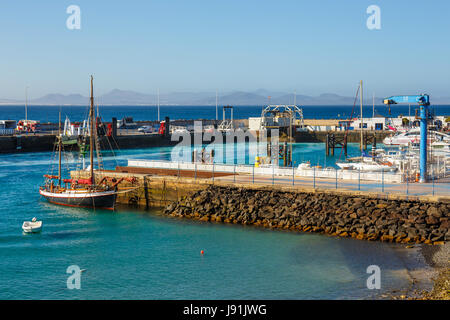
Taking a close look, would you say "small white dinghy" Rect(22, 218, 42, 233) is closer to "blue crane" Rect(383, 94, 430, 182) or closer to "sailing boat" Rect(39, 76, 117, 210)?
"sailing boat" Rect(39, 76, 117, 210)

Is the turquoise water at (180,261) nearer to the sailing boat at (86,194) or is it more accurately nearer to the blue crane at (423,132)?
the sailing boat at (86,194)

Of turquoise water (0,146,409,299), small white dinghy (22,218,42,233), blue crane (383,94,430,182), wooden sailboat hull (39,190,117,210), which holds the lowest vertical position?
turquoise water (0,146,409,299)

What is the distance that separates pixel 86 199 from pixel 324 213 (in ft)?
59.5

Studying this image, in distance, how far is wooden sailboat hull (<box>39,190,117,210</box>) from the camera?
1633 inches

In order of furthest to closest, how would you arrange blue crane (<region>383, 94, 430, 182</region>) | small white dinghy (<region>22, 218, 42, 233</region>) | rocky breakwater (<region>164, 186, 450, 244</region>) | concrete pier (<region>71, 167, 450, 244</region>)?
blue crane (<region>383, 94, 430, 182</region>) < small white dinghy (<region>22, 218, 42, 233</region>) < concrete pier (<region>71, 167, 450, 244</region>) < rocky breakwater (<region>164, 186, 450, 244</region>)

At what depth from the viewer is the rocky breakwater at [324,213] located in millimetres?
30028

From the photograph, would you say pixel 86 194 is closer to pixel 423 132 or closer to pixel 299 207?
pixel 299 207

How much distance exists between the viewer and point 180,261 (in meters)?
29.0

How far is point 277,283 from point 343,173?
49.5 ft

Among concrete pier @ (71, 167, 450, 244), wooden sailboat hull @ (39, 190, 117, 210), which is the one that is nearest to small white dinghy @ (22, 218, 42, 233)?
wooden sailboat hull @ (39, 190, 117, 210)

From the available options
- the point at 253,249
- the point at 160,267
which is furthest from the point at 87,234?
the point at 253,249

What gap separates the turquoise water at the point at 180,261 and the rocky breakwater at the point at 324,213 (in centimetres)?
92

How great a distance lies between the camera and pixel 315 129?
10444 cm

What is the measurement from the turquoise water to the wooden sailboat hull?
2581mm
